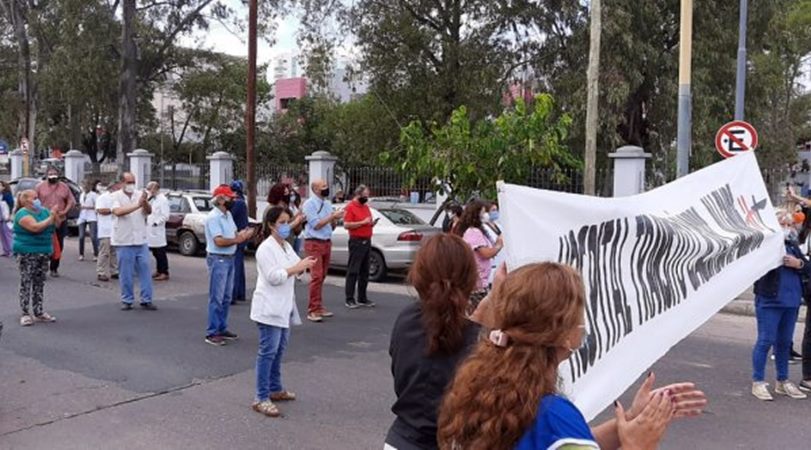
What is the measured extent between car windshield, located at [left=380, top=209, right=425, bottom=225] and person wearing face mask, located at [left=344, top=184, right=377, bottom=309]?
10.3ft

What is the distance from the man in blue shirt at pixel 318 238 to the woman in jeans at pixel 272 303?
3577mm

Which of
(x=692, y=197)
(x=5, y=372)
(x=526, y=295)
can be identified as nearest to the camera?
(x=526, y=295)

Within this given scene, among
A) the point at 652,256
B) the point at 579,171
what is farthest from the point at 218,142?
the point at 652,256

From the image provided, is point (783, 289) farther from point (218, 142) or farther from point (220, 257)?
point (218, 142)

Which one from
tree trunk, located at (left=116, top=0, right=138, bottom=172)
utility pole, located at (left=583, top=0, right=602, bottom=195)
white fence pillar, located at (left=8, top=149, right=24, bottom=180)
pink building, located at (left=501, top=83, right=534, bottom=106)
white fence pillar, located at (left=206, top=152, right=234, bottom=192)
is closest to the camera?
utility pole, located at (left=583, top=0, right=602, bottom=195)

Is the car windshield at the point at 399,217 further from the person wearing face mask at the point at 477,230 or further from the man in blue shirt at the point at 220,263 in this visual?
the person wearing face mask at the point at 477,230

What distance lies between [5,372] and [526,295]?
6597mm

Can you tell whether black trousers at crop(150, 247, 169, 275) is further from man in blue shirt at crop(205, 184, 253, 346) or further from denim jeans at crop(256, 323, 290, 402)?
denim jeans at crop(256, 323, 290, 402)

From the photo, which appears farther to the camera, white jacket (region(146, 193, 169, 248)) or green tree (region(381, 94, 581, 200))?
green tree (region(381, 94, 581, 200))

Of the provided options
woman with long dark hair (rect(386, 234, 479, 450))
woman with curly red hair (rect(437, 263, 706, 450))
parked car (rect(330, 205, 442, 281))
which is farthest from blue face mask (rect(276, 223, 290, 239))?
parked car (rect(330, 205, 442, 281))

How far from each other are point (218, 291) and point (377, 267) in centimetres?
572

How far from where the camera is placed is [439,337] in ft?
9.18

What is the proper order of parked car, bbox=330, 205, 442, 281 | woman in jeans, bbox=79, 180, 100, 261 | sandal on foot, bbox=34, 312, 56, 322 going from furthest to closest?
woman in jeans, bbox=79, 180, 100, 261, parked car, bbox=330, 205, 442, 281, sandal on foot, bbox=34, 312, 56, 322

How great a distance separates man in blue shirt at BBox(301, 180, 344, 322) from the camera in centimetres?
982
